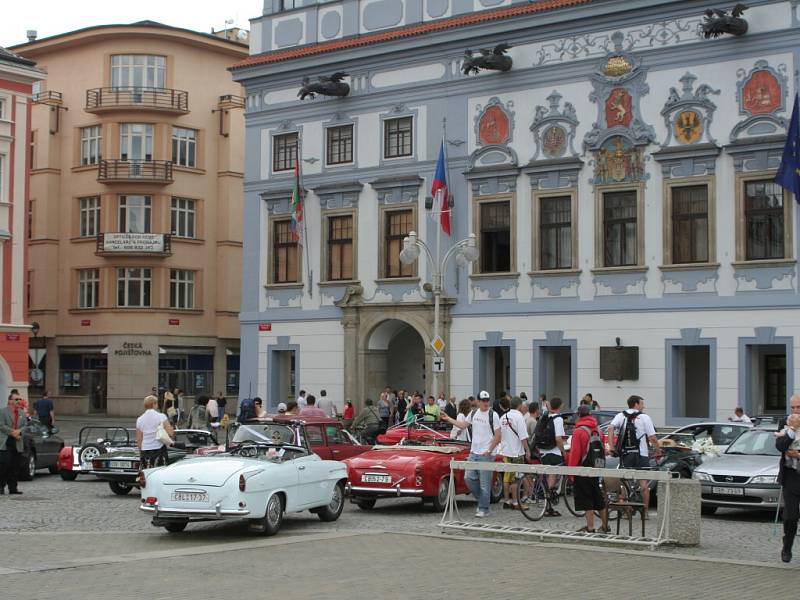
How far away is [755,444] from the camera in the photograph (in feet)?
71.8

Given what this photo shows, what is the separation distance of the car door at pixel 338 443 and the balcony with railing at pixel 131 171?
124 feet

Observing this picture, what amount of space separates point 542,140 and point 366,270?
708 cm

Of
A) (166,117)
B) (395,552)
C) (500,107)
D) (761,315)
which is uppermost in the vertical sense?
(166,117)

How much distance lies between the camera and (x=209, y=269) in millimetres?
Answer: 61531

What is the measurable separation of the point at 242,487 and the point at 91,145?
152ft

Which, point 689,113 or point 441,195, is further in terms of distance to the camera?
point 441,195

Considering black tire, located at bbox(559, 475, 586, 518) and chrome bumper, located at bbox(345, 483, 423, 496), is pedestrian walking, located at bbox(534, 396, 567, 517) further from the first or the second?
chrome bumper, located at bbox(345, 483, 423, 496)

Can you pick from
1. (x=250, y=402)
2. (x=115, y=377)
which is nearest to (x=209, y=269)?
(x=115, y=377)

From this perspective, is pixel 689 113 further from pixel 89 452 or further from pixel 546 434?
pixel 89 452

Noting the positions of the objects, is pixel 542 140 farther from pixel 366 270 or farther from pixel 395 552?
pixel 395 552

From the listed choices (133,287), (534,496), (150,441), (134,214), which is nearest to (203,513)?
(534,496)

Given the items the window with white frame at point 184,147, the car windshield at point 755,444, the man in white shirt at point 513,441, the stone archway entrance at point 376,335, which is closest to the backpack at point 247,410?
the stone archway entrance at point 376,335

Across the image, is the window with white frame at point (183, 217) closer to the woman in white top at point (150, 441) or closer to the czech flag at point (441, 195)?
the czech flag at point (441, 195)

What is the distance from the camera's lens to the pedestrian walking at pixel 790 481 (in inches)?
589
